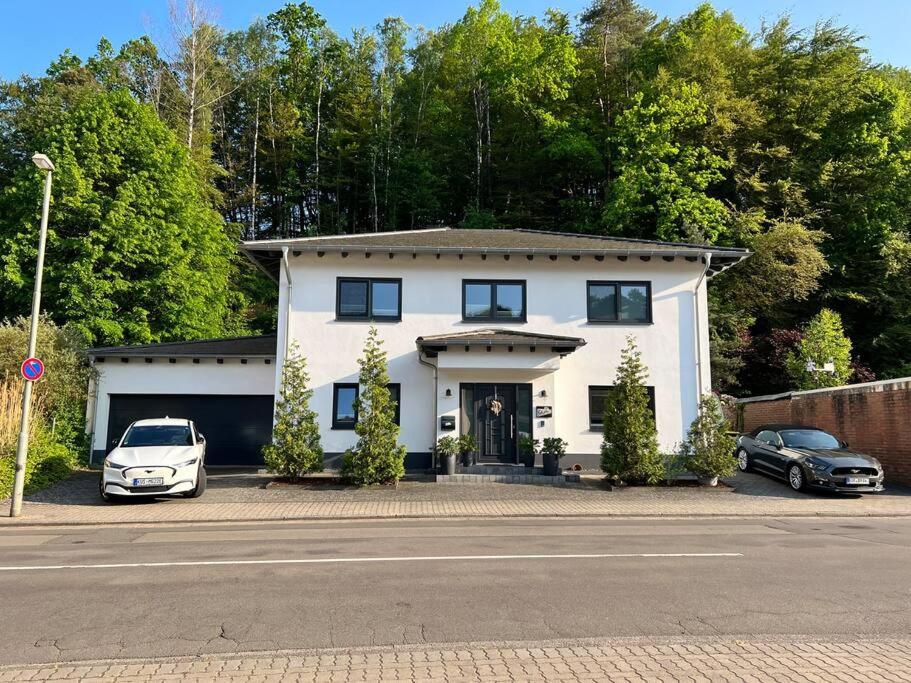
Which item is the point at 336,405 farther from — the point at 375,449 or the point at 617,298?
the point at 617,298

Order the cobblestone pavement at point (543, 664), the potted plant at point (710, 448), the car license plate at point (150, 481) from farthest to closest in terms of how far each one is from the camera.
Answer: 1. the potted plant at point (710, 448)
2. the car license plate at point (150, 481)
3. the cobblestone pavement at point (543, 664)

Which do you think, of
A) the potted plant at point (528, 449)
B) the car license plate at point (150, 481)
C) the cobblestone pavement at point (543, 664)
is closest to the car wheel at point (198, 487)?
the car license plate at point (150, 481)

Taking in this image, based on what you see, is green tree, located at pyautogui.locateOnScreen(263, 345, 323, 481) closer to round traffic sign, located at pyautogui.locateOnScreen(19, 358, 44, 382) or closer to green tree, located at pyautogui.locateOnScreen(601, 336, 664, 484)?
round traffic sign, located at pyautogui.locateOnScreen(19, 358, 44, 382)

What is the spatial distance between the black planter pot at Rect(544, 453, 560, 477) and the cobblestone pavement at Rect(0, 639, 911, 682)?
11.5 metres

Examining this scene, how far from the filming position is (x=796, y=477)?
15.8 meters

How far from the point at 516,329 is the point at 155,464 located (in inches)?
→ 404

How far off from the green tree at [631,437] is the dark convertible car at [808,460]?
2.95 meters

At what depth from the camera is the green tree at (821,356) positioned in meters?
26.0

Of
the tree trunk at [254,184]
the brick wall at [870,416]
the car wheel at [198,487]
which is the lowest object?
the car wheel at [198,487]

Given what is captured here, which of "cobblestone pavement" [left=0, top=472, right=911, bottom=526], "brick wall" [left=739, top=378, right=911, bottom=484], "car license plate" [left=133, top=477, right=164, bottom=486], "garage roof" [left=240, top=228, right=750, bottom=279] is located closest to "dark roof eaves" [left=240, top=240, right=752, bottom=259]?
"garage roof" [left=240, top=228, right=750, bottom=279]

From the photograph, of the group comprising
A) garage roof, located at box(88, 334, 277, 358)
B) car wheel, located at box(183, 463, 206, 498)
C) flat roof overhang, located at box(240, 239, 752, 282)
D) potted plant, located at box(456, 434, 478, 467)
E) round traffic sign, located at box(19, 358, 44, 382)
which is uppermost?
flat roof overhang, located at box(240, 239, 752, 282)

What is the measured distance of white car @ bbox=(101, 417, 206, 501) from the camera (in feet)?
43.0

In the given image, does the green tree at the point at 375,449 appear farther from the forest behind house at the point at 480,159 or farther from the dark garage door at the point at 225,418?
the forest behind house at the point at 480,159

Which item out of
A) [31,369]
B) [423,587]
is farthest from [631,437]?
[31,369]
